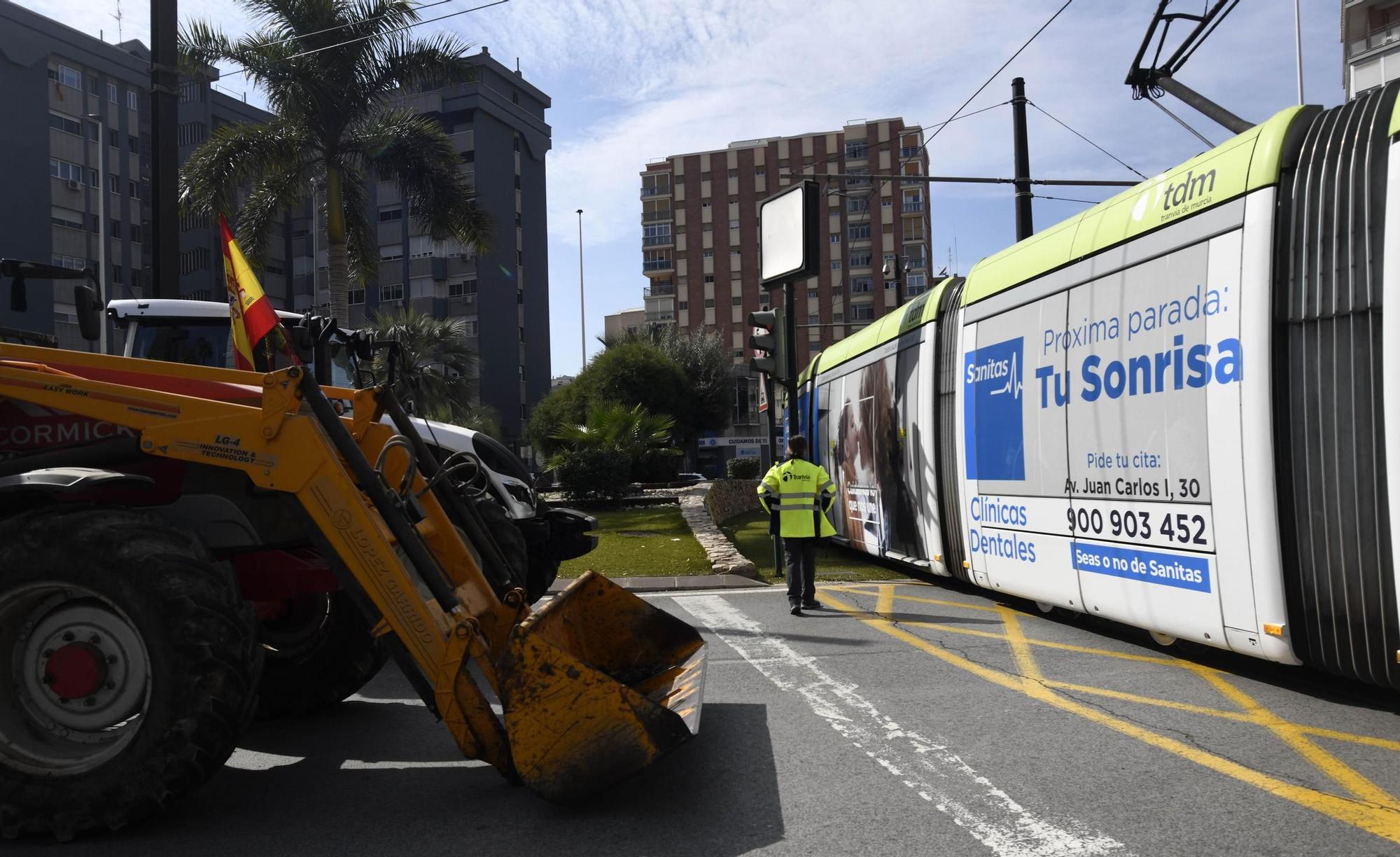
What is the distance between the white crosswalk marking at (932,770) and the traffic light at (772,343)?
18.4ft

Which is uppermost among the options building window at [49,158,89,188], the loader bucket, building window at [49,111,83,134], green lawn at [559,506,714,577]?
building window at [49,111,83,134]

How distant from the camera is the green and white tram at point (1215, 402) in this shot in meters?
5.30

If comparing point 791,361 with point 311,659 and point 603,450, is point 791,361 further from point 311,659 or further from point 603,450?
point 603,450

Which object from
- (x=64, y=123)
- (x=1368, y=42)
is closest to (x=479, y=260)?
(x=64, y=123)

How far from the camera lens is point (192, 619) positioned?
403cm

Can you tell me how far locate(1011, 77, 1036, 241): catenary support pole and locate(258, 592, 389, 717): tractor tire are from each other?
45.0ft

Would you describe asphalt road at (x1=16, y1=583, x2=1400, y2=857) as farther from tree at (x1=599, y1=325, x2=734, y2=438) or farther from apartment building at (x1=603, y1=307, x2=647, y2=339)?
apartment building at (x1=603, y1=307, x2=647, y2=339)

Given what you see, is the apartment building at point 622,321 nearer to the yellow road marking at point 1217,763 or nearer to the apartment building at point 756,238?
the apartment building at point 756,238

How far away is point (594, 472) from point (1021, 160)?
1085 centimetres

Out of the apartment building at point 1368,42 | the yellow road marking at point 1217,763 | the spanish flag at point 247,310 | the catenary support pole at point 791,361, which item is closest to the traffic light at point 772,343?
the catenary support pole at point 791,361

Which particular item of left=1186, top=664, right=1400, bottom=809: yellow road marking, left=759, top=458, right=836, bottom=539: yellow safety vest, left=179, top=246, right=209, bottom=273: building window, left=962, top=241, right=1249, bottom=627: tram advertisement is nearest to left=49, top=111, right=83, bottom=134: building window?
left=179, top=246, right=209, bottom=273: building window

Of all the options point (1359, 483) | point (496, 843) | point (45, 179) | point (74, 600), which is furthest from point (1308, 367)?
point (45, 179)

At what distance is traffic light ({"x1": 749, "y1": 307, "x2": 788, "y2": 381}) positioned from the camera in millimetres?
13094

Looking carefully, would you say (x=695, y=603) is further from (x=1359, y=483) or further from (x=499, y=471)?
(x=1359, y=483)
